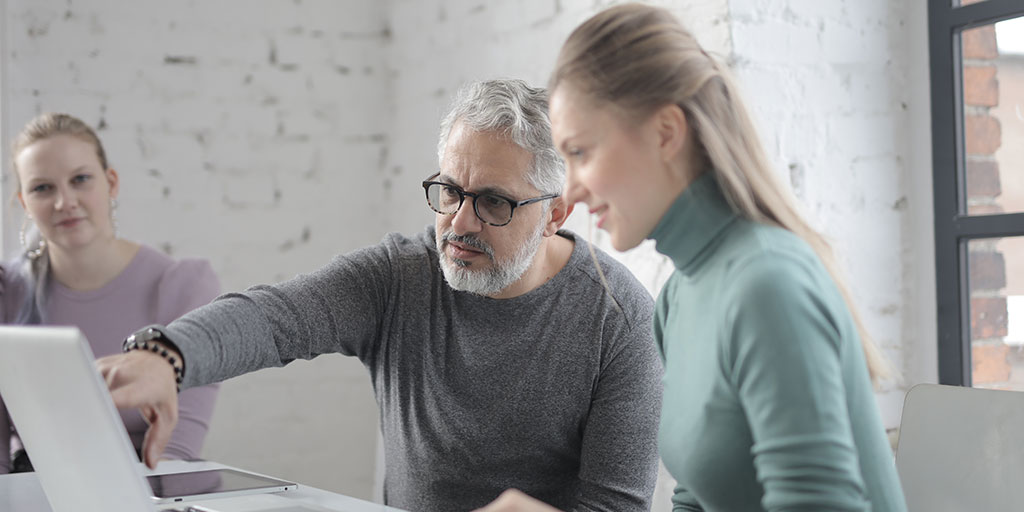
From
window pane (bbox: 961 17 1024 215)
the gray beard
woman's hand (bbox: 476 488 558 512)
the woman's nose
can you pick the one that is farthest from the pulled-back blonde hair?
window pane (bbox: 961 17 1024 215)

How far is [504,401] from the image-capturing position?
1608mm

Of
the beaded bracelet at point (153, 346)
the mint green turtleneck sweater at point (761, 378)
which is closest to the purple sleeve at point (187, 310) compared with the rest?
A: the beaded bracelet at point (153, 346)

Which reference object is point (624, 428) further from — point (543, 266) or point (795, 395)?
point (795, 395)

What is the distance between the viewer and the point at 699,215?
98 centimetres

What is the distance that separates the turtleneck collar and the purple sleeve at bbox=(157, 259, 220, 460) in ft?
4.84

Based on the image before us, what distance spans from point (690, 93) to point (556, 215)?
27.8 inches

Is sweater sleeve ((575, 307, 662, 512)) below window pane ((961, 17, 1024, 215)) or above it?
below

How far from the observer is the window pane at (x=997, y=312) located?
191cm

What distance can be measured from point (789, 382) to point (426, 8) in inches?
92.7

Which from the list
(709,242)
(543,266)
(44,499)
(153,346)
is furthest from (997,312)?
(44,499)

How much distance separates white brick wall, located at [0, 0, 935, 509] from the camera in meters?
2.09

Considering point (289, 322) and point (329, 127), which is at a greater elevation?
point (329, 127)

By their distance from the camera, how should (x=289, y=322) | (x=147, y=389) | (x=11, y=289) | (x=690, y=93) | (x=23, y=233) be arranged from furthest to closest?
(x=23, y=233)
(x=11, y=289)
(x=289, y=322)
(x=147, y=389)
(x=690, y=93)

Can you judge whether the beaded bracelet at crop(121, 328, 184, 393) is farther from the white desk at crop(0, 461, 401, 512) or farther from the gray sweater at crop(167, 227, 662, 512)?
the gray sweater at crop(167, 227, 662, 512)
